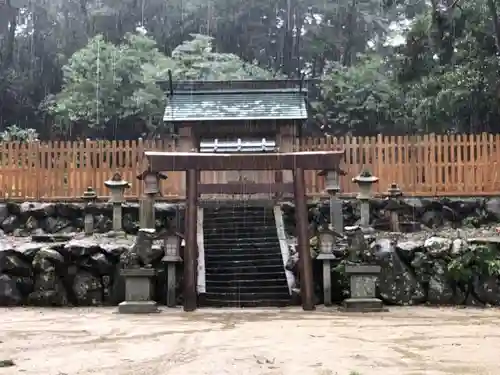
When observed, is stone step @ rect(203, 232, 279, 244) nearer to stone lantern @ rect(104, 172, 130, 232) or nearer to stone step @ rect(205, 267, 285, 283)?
stone step @ rect(205, 267, 285, 283)

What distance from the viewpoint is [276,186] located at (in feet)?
36.9

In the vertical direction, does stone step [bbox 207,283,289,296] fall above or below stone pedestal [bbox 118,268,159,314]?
below

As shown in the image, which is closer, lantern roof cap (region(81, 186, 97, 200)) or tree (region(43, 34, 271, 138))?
lantern roof cap (region(81, 186, 97, 200))

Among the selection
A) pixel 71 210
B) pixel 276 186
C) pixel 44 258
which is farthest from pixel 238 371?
pixel 71 210

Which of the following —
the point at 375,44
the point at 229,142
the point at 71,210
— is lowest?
the point at 71,210

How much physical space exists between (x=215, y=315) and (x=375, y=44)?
1049 inches

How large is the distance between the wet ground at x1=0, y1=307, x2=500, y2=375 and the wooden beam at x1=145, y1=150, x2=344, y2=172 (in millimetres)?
2564

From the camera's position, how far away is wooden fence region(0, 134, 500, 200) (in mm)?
14438

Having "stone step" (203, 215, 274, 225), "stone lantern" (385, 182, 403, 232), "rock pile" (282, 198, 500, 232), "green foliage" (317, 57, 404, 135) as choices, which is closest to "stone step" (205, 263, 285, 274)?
"stone step" (203, 215, 274, 225)

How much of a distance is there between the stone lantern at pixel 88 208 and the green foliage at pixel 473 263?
292 inches

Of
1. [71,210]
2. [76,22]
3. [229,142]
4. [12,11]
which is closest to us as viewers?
[71,210]

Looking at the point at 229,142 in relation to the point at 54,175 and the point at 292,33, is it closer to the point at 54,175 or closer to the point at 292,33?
the point at 54,175

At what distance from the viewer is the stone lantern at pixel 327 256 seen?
10953 mm

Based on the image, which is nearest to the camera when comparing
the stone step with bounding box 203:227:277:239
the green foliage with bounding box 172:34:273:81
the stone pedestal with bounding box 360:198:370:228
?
the stone pedestal with bounding box 360:198:370:228
